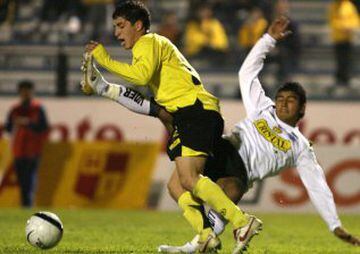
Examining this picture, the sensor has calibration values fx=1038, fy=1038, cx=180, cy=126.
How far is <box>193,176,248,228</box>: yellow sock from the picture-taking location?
26.2 feet

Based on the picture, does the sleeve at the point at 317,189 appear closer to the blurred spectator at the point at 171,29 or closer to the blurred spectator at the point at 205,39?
the blurred spectator at the point at 171,29

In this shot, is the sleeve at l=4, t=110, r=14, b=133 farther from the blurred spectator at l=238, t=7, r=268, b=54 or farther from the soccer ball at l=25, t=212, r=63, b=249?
the soccer ball at l=25, t=212, r=63, b=249

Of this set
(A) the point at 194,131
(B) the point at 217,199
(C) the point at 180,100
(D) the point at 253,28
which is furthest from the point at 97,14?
(B) the point at 217,199

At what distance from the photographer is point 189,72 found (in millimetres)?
8391

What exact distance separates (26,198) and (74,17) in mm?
4096

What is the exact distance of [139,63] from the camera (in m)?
8.02

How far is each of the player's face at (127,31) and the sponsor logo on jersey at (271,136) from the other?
138cm

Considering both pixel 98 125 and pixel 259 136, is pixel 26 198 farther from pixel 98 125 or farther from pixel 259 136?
pixel 259 136

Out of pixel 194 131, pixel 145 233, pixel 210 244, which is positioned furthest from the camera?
pixel 145 233

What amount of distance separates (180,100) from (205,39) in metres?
10.9

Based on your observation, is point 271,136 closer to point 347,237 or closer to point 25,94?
point 347,237

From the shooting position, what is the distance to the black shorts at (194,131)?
8227 mm

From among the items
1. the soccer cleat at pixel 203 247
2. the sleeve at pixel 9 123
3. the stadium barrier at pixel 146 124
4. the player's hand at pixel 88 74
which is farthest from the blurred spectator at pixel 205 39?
the player's hand at pixel 88 74

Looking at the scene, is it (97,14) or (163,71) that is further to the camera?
→ (97,14)
